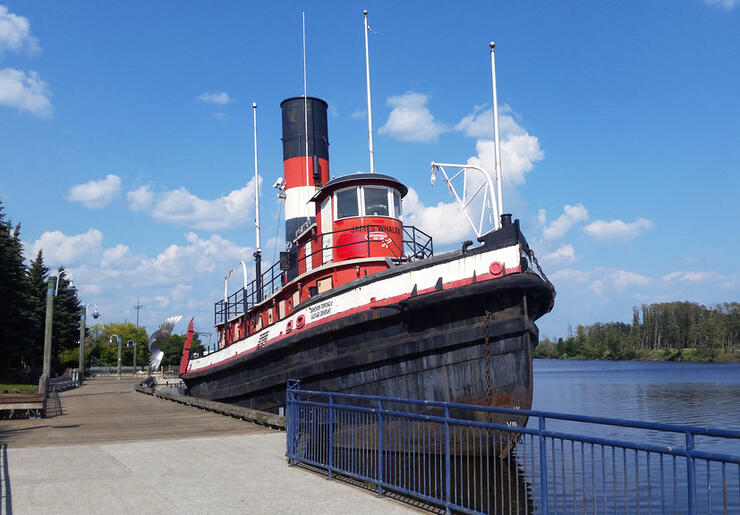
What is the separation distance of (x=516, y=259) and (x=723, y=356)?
347 feet

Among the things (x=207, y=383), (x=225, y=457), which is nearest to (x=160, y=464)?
(x=225, y=457)

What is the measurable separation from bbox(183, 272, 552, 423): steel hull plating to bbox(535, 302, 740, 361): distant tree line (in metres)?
105

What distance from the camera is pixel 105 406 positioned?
19750mm

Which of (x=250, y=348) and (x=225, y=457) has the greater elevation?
(x=250, y=348)

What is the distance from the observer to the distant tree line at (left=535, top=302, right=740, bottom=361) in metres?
102

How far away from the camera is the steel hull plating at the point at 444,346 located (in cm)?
1003

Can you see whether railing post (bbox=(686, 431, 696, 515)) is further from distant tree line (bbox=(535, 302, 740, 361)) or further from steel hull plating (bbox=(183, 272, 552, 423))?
distant tree line (bbox=(535, 302, 740, 361))

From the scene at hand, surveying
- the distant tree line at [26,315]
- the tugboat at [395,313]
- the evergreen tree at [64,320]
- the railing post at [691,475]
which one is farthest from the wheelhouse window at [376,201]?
the evergreen tree at [64,320]

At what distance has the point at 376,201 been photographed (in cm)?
1345

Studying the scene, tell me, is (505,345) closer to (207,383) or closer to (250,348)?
(250,348)

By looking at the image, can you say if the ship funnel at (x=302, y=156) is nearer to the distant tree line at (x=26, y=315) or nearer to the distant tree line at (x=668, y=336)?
the distant tree line at (x=26, y=315)

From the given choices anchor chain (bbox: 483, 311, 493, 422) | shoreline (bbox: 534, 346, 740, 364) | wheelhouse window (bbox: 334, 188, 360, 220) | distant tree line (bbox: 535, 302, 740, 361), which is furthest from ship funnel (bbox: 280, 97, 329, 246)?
distant tree line (bbox: 535, 302, 740, 361)

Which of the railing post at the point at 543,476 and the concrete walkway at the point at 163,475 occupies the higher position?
the railing post at the point at 543,476

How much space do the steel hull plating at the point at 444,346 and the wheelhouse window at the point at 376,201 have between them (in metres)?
3.08
